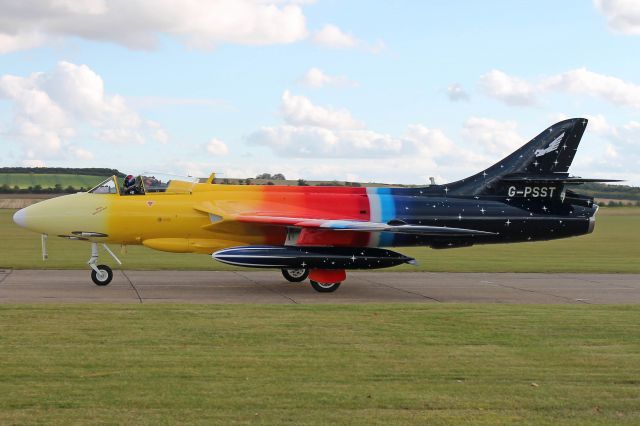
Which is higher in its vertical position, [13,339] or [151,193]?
[151,193]

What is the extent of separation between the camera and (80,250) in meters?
33.1

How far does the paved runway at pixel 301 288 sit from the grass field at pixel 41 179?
49900mm

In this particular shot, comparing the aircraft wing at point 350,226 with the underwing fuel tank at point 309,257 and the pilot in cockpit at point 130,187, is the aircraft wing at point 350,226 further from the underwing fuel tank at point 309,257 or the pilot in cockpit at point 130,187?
the pilot in cockpit at point 130,187

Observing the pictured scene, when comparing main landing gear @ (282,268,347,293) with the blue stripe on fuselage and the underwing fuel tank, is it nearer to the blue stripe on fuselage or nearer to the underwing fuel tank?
the underwing fuel tank

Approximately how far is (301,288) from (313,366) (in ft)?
32.1

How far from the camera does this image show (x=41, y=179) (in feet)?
268

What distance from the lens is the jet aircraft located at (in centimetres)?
1836

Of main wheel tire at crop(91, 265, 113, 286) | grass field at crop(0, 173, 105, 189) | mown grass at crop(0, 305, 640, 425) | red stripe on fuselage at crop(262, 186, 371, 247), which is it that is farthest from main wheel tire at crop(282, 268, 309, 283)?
grass field at crop(0, 173, 105, 189)

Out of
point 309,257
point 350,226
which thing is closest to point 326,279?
point 309,257

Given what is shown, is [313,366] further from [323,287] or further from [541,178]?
[541,178]

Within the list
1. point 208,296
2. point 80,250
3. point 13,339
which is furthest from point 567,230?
point 80,250

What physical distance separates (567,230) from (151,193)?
10.0 metres

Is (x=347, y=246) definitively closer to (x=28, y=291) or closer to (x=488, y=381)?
(x=28, y=291)

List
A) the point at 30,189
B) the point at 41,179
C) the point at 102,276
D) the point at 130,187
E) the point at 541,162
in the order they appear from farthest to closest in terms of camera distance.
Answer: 1. the point at 41,179
2. the point at 30,189
3. the point at 541,162
4. the point at 130,187
5. the point at 102,276
